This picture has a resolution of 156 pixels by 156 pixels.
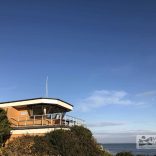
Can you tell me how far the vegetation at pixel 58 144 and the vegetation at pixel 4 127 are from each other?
4.60 ft

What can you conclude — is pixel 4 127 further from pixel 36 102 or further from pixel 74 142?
pixel 74 142

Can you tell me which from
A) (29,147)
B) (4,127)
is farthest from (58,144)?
(4,127)

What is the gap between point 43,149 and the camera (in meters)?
32.7

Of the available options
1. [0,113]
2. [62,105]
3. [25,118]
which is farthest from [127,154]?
[0,113]

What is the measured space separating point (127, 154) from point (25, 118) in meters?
13.8

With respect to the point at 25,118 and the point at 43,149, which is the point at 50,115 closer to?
the point at 25,118

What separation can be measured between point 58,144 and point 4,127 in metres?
6.66

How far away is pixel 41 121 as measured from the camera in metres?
37.2

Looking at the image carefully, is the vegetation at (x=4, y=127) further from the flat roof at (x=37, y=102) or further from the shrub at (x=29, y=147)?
the flat roof at (x=37, y=102)

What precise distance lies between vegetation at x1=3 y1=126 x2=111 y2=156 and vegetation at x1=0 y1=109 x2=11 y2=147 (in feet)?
4.60

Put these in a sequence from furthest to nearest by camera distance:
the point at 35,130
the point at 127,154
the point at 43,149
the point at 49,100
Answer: the point at 127,154
the point at 49,100
the point at 35,130
the point at 43,149

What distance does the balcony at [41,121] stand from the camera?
36.8 m

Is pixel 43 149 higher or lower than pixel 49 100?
lower

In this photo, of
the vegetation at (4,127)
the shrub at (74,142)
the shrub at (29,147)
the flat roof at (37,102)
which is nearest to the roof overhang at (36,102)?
the flat roof at (37,102)
